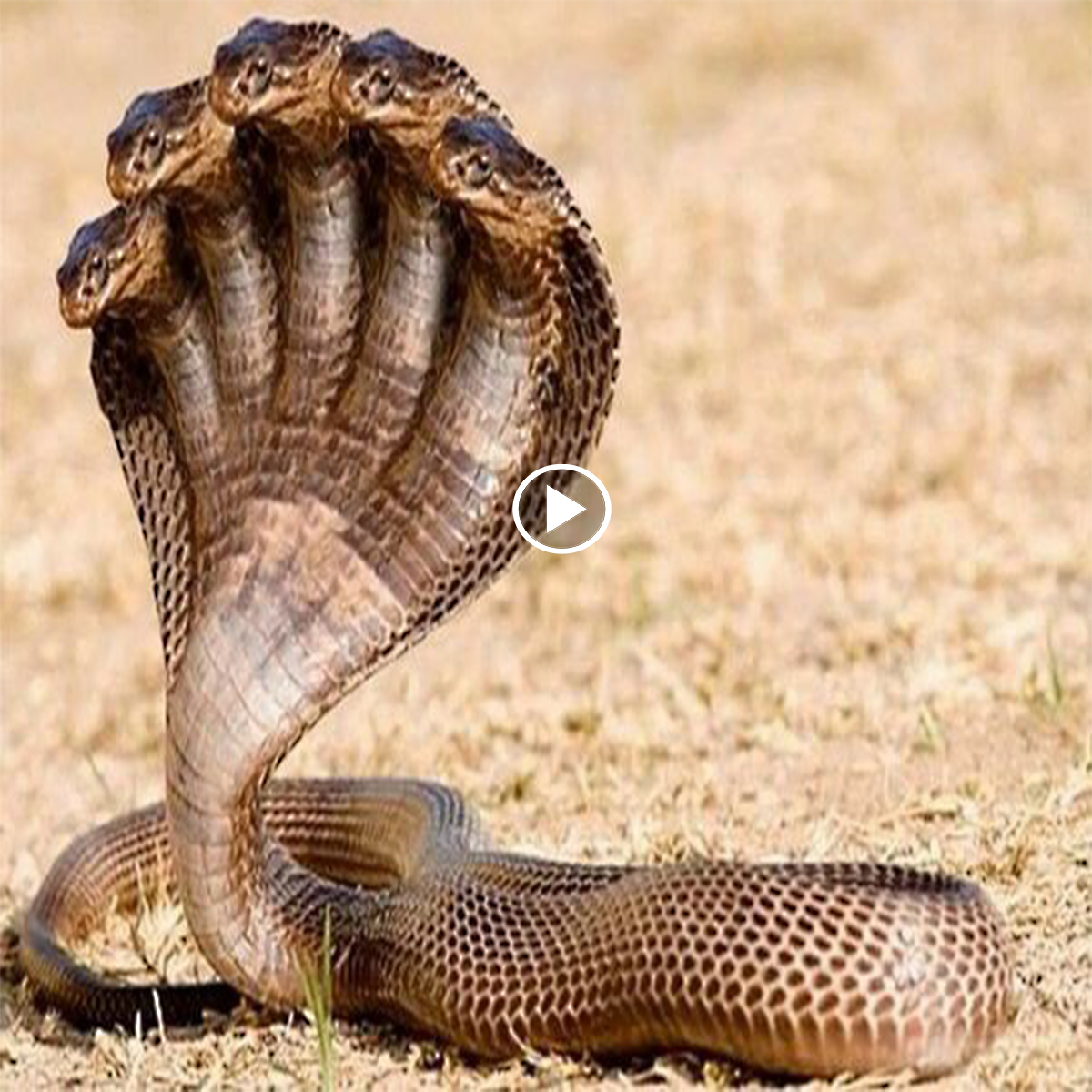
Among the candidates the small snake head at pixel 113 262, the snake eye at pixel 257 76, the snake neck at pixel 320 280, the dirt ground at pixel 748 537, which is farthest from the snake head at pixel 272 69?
the dirt ground at pixel 748 537

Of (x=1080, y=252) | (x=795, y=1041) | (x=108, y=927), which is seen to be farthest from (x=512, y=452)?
(x=1080, y=252)

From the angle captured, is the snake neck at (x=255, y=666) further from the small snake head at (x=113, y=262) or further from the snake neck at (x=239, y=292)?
the small snake head at (x=113, y=262)

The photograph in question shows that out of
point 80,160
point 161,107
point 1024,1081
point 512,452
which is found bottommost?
point 1024,1081

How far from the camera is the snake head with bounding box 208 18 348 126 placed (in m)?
3.61

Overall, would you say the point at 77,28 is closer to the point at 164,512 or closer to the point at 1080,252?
the point at 1080,252

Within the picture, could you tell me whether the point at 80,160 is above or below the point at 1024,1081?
above

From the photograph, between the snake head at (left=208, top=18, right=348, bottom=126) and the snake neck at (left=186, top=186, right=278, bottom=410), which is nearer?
the snake head at (left=208, top=18, right=348, bottom=126)

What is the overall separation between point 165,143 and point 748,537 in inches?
161

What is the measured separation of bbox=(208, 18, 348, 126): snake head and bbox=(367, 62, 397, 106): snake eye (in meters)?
0.05

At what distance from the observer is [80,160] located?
12812mm

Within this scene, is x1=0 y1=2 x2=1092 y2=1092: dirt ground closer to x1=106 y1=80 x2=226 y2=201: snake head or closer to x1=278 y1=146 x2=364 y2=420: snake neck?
x1=278 y1=146 x2=364 y2=420: snake neck

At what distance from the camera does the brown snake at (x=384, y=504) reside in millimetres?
3643

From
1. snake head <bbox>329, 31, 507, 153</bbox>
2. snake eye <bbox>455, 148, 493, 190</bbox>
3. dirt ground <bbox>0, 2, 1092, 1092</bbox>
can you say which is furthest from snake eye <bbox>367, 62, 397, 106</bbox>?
dirt ground <bbox>0, 2, 1092, 1092</bbox>

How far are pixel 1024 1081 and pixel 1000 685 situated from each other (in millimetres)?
2344
